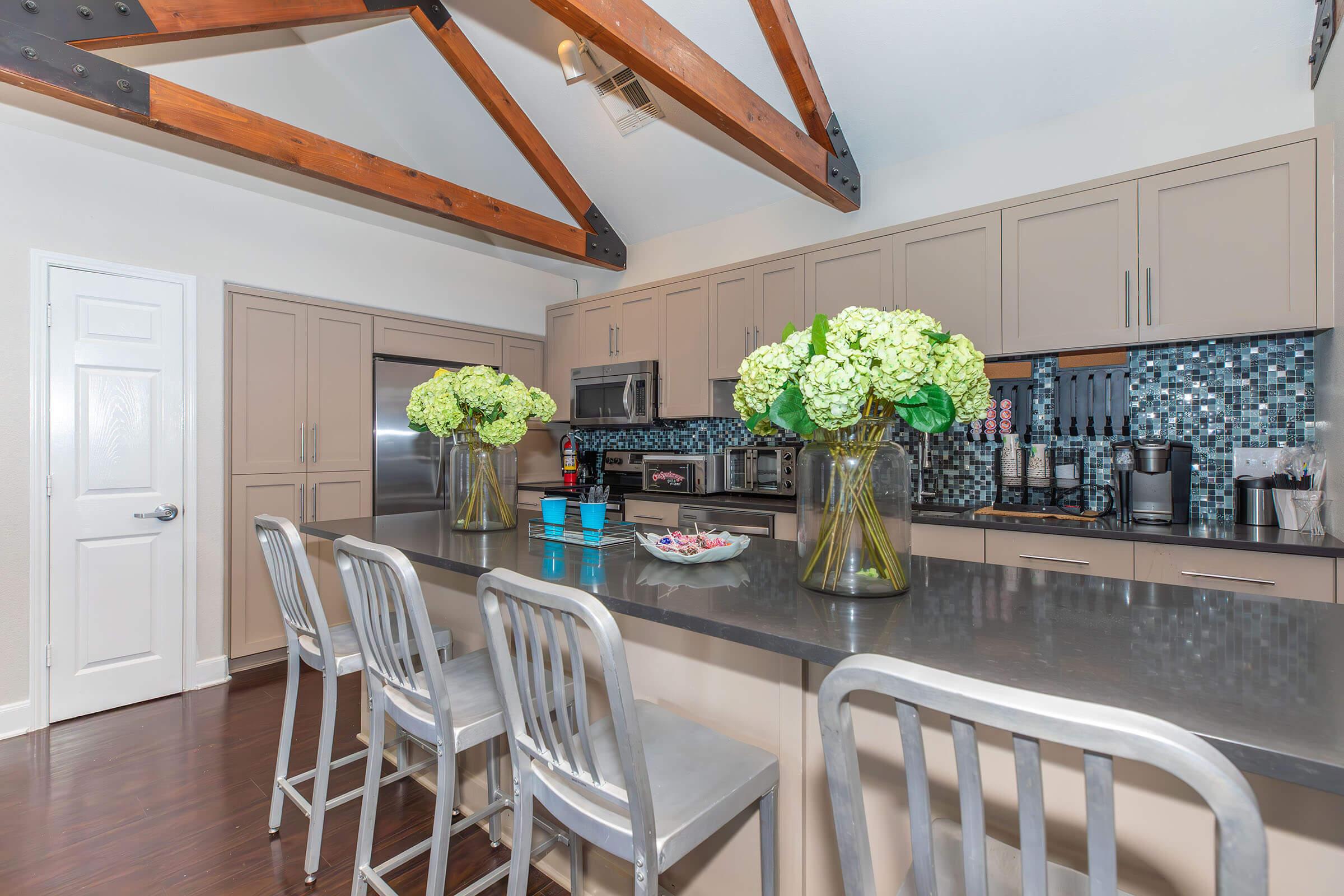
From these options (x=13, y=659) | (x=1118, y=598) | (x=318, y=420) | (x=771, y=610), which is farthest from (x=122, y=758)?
(x=1118, y=598)

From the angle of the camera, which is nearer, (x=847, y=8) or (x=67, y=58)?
(x=67, y=58)

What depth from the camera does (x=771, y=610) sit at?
1.14 meters

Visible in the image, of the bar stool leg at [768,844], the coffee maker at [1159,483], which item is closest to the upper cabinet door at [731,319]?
the coffee maker at [1159,483]

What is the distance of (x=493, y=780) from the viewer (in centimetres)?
189

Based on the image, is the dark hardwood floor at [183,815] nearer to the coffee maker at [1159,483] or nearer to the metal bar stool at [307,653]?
the metal bar stool at [307,653]

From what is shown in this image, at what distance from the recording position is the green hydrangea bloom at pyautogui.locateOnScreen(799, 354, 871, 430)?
A: 3.65 ft

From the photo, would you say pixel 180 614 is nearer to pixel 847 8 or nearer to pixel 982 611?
pixel 982 611

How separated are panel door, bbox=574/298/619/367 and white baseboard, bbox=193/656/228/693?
9.23ft

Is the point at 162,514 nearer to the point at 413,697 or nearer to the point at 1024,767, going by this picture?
the point at 413,697

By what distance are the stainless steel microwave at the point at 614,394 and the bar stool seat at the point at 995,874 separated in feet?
11.1

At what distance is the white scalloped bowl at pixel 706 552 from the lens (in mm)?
1539

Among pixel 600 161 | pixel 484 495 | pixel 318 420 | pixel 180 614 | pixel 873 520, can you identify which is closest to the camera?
pixel 873 520

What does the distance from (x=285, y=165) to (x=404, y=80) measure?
1.37 meters

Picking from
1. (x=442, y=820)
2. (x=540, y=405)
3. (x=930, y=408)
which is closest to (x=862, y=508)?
(x=930, y=408)
